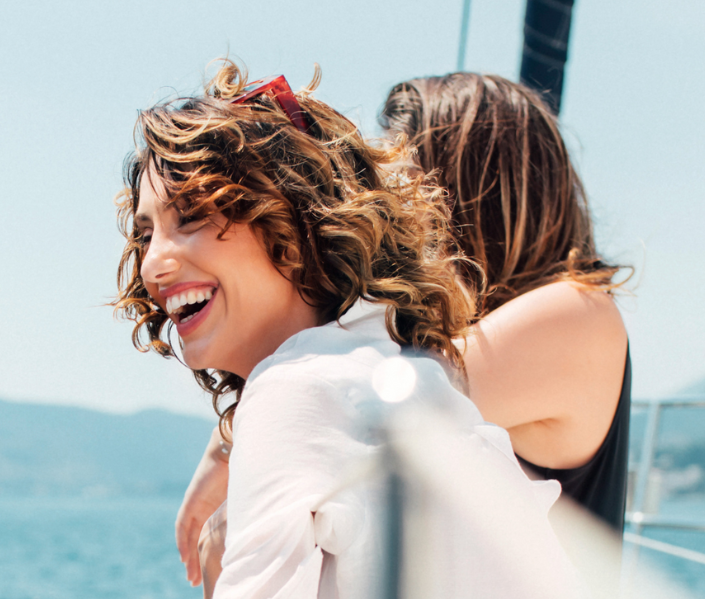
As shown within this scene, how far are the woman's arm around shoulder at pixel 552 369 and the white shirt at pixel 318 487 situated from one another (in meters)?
0.43

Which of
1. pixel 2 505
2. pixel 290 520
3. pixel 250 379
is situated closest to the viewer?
pixel 290 520

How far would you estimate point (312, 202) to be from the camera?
1044 mm

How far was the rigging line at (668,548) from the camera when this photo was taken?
103 inches

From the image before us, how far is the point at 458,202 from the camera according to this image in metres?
1.50

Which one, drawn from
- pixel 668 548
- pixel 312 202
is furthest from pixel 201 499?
pixel 668 548

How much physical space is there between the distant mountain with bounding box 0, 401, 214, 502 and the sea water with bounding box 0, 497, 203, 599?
2159mm

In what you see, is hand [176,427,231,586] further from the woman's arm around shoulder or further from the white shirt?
the white shirt

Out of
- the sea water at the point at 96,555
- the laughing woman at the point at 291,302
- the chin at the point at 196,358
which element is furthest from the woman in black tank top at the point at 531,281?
the sea water at the point at 96,555

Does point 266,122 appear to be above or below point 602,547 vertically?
above

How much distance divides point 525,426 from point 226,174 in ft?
2.34

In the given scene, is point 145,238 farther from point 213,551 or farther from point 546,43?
point 546,43

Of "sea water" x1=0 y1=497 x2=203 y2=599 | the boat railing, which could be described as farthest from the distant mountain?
the boat railing

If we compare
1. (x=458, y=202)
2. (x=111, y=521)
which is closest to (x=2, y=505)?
(x=111, y=521)

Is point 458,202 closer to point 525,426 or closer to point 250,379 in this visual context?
point 525,426
